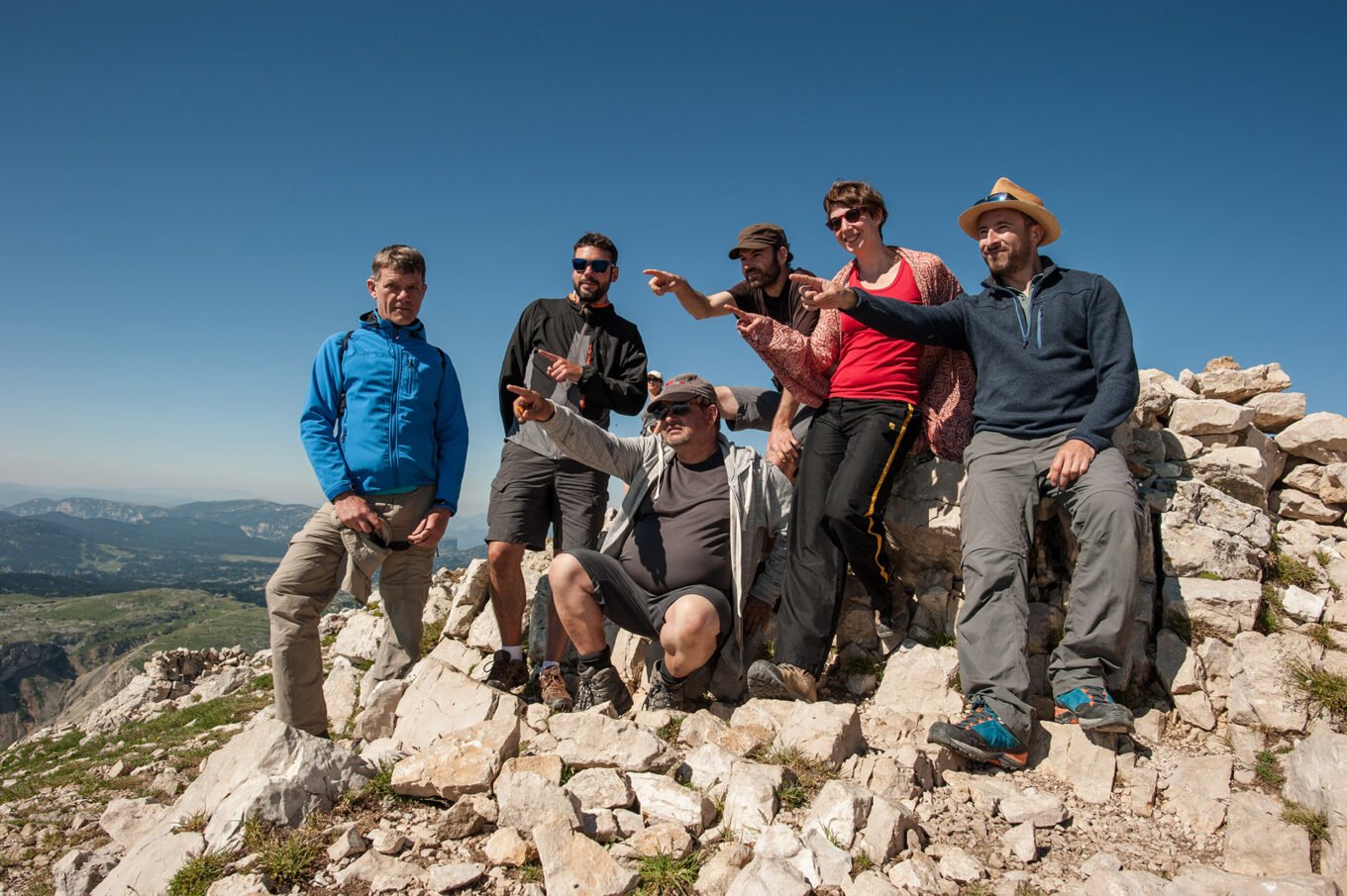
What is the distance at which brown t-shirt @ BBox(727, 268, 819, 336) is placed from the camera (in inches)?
294

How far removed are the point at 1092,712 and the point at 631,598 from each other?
3666 millimetres

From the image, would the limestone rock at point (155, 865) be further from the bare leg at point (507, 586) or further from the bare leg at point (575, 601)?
the bare leg at point (507, 586)

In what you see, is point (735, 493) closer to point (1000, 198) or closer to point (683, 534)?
point (683, 534)

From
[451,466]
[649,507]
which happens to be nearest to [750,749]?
[649,507]

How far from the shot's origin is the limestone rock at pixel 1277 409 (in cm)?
894

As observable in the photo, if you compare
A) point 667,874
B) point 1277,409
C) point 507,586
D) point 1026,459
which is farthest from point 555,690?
point 1277,409

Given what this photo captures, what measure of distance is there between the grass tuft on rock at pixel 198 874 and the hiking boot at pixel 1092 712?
5646 millimetres

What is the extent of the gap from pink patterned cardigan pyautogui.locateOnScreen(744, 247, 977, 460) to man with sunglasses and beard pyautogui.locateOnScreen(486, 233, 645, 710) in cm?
172

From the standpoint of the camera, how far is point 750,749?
5.07 metres

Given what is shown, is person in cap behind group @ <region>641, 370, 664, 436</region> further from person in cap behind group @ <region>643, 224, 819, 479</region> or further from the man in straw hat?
the man in straw hat

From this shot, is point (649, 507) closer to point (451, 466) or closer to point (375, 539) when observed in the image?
point (451, 466)

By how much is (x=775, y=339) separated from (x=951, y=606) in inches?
128


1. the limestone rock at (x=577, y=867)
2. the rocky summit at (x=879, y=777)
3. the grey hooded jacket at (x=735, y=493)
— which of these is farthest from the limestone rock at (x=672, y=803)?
the grey hooded jacket at (x=735, y=493)

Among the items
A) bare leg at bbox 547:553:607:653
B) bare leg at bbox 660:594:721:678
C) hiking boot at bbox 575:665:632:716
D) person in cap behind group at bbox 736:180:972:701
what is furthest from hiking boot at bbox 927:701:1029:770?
bare leg at bbox 547:553:607:653
